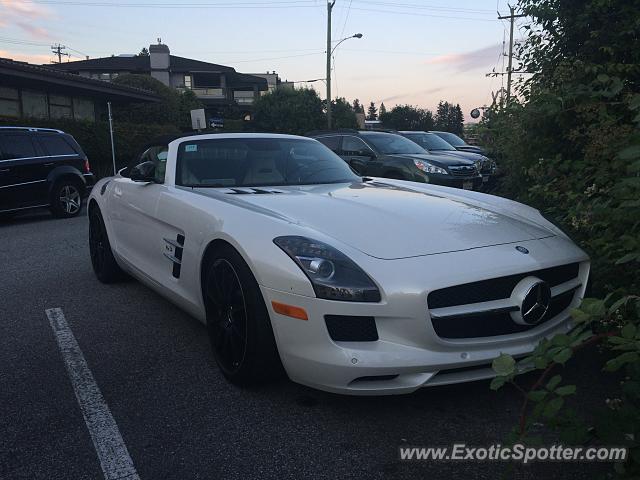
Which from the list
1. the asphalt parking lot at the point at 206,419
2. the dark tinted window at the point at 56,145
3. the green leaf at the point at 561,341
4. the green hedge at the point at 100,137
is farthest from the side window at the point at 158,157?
the green hedge at the point at 100,137

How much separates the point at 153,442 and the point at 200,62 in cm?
5764

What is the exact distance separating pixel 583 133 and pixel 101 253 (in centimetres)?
435

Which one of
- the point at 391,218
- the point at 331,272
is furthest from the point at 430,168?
the point at 331,272

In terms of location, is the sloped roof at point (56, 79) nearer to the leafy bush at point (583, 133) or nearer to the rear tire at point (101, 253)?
the rear tire at point (101, 253)

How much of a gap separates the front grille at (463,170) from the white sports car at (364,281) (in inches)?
256

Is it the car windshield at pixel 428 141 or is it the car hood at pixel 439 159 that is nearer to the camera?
the car hood at pixel 439 159

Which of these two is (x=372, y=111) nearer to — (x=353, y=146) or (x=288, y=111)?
(x=288, y=111)

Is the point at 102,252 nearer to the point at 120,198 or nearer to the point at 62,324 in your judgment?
the point at 120,198

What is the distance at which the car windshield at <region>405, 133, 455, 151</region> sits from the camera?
13.9 metres

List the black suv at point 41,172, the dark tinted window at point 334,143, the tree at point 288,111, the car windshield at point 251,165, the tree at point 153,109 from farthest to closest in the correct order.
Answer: the tree at point 288,111, the tree at point 153,109, the dark tinted window at point 334,143, the black suv at point 41,172, the car windshield at point 251,165

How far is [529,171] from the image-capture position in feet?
15.9

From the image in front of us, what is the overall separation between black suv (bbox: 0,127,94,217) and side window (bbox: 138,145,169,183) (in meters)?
6.05

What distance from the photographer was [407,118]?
245ft

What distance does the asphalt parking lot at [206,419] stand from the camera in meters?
2.38
